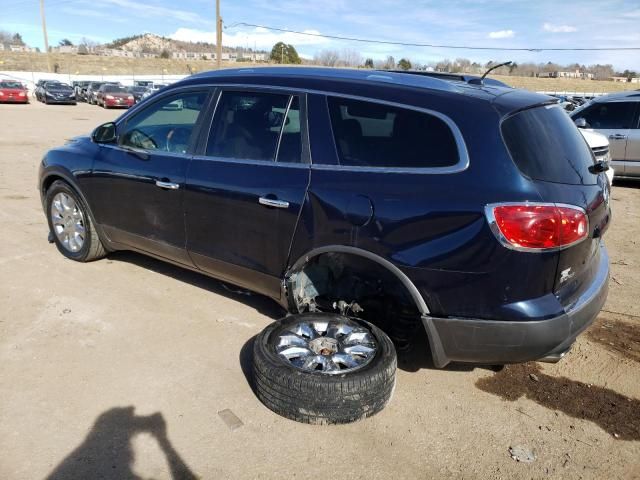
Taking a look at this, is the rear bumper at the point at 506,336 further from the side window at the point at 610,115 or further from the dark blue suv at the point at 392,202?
the side window at the point at 610,115

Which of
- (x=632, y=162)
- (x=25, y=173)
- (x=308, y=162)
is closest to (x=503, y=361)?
(x=308, y=162)

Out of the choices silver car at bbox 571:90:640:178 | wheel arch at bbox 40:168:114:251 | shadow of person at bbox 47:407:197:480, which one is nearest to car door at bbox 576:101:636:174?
silver car at bbox 571:90:640:178

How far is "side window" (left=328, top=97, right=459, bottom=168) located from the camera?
2809 millimetres

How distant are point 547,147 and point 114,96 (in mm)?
31408

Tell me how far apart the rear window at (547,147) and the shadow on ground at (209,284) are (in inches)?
85.8

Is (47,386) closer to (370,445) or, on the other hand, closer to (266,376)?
(266,376)

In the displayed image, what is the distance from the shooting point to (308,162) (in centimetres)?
323

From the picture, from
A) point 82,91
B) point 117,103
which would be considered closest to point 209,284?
point 117,103

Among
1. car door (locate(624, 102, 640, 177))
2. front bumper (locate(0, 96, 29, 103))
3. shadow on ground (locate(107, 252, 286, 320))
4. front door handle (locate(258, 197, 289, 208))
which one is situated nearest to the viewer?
front door handle (locate(258, 197, 289, 208))

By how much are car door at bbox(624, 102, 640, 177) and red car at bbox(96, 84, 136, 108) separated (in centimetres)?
2665

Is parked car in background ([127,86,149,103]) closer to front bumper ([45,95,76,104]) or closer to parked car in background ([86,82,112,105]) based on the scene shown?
parked car in background ([86,82,112,105])

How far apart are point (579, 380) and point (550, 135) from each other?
61.9 inches

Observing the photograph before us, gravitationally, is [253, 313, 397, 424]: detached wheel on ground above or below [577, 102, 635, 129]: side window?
below

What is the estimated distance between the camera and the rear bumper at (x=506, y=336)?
8.77 feet
